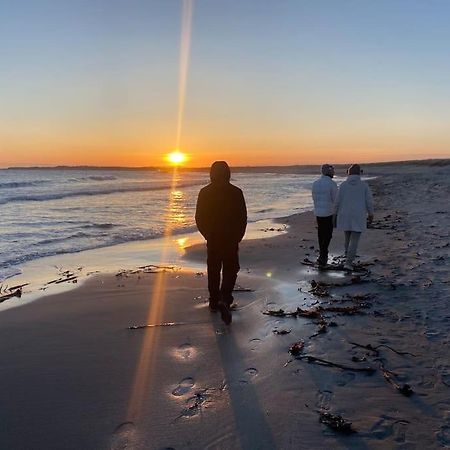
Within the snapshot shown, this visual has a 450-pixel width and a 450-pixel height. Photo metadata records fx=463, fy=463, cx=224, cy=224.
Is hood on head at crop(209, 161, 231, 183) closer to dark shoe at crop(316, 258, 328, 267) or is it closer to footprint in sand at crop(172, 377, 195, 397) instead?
footprint in sand at crop(172, 377, 195, 397)

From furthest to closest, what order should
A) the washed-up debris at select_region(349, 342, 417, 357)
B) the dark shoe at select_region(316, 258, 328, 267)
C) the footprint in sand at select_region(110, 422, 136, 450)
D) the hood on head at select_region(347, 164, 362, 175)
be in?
the dark shoe at select_region(316, 258, 328, 267) → the hood on head at select_region(347, 164, 362, 175) → the washed-up debris at select_region(349, 342, 417, 357) → the footprint in sand at select_region(110, 422, 136, 450)

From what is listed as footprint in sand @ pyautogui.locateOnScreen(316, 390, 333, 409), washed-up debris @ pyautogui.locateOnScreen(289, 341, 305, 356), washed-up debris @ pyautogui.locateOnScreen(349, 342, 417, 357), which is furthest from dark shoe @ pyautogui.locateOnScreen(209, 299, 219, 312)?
footprint in sand @ pyautogui.locateOnScreen(316, 390, 333, 409)

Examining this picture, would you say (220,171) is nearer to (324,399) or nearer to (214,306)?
(214,306)

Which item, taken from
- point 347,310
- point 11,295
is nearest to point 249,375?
point 347,310

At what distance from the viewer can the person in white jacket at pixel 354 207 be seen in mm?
8336

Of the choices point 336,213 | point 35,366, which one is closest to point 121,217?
point 336,213

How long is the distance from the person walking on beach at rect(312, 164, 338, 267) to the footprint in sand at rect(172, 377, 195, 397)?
16.9 ft

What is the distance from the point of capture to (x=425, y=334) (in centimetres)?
495

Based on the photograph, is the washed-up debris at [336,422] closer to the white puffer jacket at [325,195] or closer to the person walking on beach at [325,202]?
the person walking on beach at [325,202]

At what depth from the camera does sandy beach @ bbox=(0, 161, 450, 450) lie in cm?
325

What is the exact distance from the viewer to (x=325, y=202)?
28.9 feet

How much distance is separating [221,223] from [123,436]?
3.13m

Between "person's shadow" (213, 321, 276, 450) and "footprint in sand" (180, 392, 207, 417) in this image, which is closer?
"person's shadow" (213, 321, 276, 450)

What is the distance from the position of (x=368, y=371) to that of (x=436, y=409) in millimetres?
738
